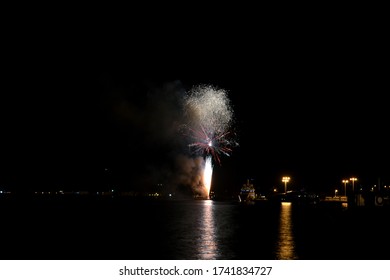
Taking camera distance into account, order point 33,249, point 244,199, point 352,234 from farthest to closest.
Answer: point 244,199 → point 352,234 → point 33,249

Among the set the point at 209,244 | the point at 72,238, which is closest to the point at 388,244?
the point at 209,244

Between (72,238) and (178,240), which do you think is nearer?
(178,240)

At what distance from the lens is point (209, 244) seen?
62.5ft

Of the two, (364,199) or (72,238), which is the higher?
(364,199)

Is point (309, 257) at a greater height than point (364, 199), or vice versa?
point (364, 199)

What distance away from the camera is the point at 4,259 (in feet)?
50.2

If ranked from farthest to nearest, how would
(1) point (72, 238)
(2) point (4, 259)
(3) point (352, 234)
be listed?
(3) point (352, 234) → (1) point (72, 238) → (2) point (4, 259)
